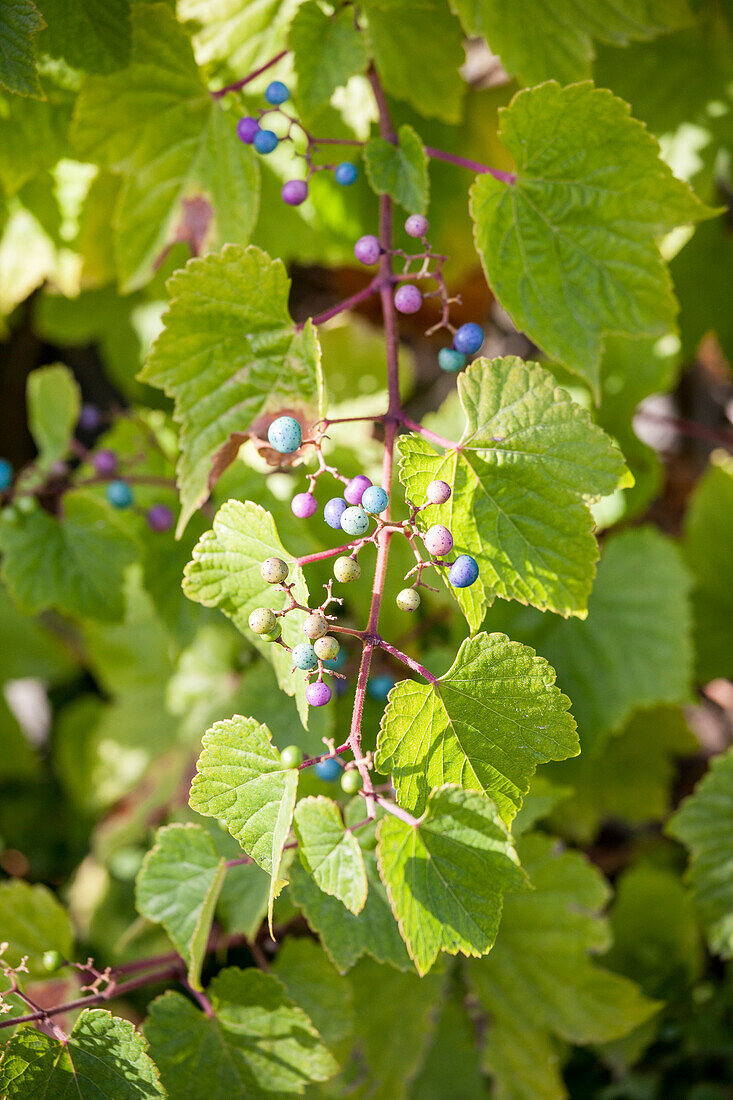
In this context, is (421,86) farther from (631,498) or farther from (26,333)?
(26,333)

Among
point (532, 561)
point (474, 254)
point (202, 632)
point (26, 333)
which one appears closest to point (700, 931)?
point (202, 632)

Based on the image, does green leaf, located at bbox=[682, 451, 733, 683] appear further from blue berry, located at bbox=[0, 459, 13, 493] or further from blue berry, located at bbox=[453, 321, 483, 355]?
blue berry, located at bbox=[0, 459, 13, 493]

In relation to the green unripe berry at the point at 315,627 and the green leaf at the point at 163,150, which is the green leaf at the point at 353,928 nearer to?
the green unripe berry at the point at 315,627

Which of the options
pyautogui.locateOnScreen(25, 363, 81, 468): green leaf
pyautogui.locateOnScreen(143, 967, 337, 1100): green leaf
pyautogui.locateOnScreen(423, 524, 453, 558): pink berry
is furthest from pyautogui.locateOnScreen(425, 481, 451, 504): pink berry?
pyautogui.locateOnScreen(25, 363, 81, 468): green leaf

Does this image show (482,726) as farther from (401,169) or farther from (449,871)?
(401,169)

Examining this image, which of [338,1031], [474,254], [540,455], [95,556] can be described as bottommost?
[338,1031]

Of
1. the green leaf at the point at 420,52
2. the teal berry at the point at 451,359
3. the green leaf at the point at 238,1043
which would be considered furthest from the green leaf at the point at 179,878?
the green leaf at the point at 420,52

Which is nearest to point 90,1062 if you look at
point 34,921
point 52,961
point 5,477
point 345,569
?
point 52,961
